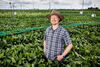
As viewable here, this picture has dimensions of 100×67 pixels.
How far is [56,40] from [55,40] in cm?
2

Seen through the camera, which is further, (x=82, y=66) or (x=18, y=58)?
(x=18, y=58)

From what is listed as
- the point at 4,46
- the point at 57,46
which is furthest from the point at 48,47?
the point at 4,46

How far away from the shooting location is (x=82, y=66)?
12.7 feet

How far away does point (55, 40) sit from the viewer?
12.3 ft

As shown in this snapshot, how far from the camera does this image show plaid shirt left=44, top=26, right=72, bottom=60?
3658 mm

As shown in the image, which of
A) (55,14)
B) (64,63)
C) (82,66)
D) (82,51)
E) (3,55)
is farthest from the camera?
(82,51)

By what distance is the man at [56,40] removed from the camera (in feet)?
Result: 11.9

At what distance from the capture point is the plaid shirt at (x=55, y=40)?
12.0 ft

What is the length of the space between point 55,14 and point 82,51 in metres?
2.34

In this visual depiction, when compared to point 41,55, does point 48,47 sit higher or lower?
higher

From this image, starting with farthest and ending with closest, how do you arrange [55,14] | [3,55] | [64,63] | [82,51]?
1. [82,51]
2. [3,55]
3. [64,63]
4. [55,14]

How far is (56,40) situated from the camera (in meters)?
3.75

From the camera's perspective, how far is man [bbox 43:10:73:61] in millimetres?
3636

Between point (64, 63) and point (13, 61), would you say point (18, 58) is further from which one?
point (64, 63)
